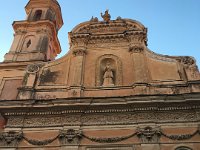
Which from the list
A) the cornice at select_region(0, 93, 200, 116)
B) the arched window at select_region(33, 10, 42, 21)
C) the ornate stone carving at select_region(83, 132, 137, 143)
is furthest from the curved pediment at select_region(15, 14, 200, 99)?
the arched window at select_region(33, 10, 42, 21)

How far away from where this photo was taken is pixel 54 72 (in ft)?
50.6

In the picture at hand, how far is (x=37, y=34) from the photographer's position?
19359mm

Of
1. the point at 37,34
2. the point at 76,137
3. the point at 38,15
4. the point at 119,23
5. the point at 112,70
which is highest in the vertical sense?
the point at 38,15

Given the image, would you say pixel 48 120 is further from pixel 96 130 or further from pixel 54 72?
pixel 54 72

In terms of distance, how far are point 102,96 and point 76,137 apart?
95.2 inches

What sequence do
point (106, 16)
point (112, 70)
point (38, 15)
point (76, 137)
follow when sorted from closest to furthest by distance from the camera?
point (76, 137), point (112, 70), point (106, 16), point (38, 15)

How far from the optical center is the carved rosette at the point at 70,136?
12117 millimetres

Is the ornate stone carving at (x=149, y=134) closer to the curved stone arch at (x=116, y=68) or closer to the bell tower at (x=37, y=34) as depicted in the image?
the curved stone arch at (x=116, y=68)

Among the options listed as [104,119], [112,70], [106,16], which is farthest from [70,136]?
[106,16]

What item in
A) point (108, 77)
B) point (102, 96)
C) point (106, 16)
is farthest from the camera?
point (106, 16)

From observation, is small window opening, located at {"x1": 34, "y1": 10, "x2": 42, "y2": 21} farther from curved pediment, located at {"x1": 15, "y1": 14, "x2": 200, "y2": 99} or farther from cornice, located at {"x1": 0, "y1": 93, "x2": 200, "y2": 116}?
cornice, located at {"x1": 0, "y1": 93, "x2": 200, "y2": 116}

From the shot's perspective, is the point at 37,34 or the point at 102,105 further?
the point at 37,34

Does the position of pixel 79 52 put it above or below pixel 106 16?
below

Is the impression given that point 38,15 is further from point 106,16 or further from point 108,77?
point 108,77
